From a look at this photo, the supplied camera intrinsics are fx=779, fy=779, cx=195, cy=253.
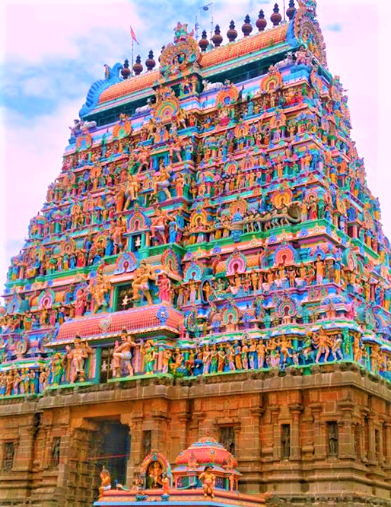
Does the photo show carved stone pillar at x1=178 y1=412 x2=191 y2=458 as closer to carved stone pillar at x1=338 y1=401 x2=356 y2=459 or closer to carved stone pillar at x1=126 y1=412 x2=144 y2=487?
carved stone pillar at x1=126 y1=412 x2=144 y2=487

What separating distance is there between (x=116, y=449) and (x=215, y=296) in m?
10.5

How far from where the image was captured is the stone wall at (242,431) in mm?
35219

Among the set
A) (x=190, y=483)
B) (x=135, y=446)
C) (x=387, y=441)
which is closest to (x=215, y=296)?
(x=135, y=446)

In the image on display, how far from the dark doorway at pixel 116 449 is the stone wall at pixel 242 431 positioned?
1.89 feet

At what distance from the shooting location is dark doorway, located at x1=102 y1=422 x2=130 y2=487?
43188mm

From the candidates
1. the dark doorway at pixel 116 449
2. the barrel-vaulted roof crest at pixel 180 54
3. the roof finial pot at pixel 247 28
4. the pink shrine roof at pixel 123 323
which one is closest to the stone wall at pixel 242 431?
the dark doorway at pixel 116 449

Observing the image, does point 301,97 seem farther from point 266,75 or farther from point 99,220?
point 99,220

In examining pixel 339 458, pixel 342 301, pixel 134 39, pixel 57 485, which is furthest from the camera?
pixel 134 39

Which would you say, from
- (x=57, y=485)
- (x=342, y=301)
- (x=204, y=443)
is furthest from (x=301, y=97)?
(x=57, y=485)

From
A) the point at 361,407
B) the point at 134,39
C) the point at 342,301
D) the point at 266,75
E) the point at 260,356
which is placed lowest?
the point at 361,407

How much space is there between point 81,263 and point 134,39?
23.4 metres

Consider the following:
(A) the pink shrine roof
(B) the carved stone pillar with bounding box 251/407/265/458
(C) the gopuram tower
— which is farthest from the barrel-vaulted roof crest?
(B) the carved stone pillar with bounding box 251/407/265/458

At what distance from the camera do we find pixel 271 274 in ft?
136

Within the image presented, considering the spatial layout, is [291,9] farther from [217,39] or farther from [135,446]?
[135,446]
